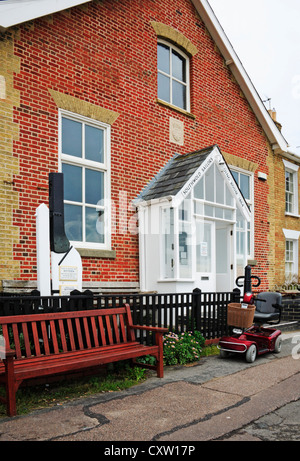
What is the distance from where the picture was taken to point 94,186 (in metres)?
9.19

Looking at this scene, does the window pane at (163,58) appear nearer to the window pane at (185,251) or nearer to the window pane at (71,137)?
the window pane at (71,137)

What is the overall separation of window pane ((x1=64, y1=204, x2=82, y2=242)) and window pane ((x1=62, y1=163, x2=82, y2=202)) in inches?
7.2

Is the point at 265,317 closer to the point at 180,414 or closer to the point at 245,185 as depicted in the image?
the point at 180,414

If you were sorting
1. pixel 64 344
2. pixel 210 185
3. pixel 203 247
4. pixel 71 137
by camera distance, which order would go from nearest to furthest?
pixel 64 344, pixel 71 137, pixel 210 185, pixel 203 247

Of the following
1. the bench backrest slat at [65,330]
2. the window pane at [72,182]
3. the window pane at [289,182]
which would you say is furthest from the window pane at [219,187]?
the window pane at [289,182]

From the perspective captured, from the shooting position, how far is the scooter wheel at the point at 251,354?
23.4 feet

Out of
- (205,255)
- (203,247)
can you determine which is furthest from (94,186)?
(205,255)

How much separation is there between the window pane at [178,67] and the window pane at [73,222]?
16.6 ft

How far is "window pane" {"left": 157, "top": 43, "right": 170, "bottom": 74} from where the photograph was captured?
11078mm

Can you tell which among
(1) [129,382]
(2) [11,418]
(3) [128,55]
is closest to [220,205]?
(3) [128,55]

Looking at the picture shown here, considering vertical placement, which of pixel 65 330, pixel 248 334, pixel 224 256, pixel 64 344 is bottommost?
pixel 248 334

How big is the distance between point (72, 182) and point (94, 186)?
0.58 metres

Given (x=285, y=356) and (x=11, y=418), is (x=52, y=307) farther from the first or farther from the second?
(x=285, y=356)

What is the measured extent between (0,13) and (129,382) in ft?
20.4
